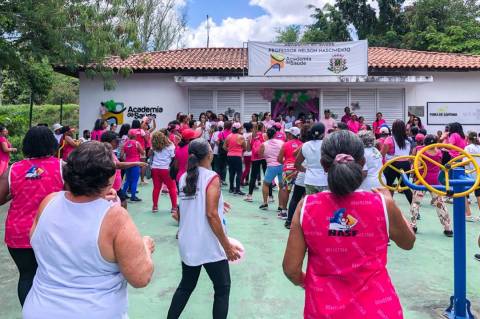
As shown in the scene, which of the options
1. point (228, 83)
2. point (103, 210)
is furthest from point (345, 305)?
point (228, 83)

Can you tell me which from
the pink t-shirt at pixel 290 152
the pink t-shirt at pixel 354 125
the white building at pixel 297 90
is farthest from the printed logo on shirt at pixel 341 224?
the white building at pixel 297 90

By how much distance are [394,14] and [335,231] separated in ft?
105

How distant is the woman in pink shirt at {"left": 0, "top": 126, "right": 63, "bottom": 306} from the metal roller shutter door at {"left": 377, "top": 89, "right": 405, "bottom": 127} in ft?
49.1

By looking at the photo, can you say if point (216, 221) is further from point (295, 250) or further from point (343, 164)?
point (343, 164)

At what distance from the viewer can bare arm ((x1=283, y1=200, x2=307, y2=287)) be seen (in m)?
2.14

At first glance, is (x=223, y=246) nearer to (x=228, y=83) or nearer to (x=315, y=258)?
(x=315, y=258)

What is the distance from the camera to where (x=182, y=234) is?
11.3 ft

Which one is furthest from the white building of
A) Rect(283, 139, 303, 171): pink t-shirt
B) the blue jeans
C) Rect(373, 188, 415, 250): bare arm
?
Rect(373, 188, 415, 250): bare arm

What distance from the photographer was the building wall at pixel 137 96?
1627cm

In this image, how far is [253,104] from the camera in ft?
54.6

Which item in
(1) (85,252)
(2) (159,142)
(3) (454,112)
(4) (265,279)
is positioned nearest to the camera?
(1) (85,252)

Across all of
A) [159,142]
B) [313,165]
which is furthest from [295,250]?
[159,142]

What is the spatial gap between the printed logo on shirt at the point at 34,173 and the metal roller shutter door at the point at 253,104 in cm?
1356

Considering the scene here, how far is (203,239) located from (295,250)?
131cm
